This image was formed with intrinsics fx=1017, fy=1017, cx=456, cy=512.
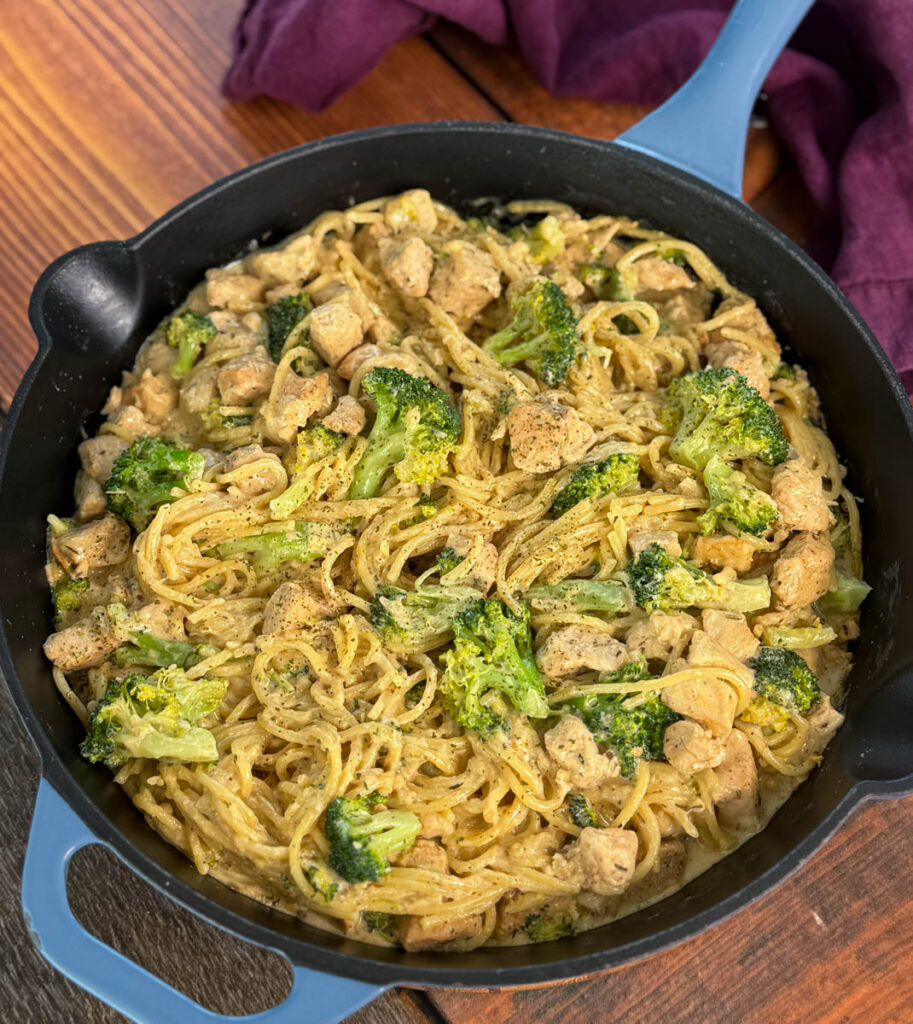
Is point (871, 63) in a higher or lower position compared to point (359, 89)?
lower

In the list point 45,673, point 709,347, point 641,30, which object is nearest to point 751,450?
point 709,347

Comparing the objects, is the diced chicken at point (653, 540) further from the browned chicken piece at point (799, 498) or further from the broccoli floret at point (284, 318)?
the broccoli floret at point (284, 318)

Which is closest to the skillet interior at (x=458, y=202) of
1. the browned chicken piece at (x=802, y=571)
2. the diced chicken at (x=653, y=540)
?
the browned chicken piece at (x=802, y=571)

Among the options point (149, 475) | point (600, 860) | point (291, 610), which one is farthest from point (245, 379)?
point (600, 860)

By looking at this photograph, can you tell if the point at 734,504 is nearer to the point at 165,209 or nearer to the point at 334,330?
the point at 334,330

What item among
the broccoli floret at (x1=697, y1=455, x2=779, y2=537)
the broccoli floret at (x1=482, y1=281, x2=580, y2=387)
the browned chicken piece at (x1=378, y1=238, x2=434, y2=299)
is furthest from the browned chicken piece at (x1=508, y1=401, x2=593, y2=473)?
the browned chicken piece at (x1=378, y1=238, x2=434, y2=299)

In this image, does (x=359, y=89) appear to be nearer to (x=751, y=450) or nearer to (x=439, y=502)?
(x=439, y=502)

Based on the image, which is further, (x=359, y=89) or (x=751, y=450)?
(x=359, y=89)
